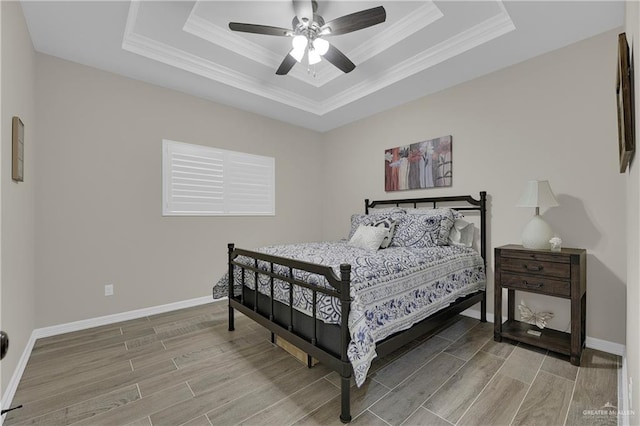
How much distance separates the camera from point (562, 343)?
231 centimetres

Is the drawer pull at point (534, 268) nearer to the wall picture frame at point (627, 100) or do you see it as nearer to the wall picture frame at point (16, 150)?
the wall picture frame at point (627, 100)

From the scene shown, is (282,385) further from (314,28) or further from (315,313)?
(314,28)

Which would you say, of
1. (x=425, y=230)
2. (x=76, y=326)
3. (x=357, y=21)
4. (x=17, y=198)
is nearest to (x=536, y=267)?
(x=425, y=230)

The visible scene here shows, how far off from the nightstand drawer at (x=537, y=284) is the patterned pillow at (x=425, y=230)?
2.18ft

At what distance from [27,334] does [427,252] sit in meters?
3.45

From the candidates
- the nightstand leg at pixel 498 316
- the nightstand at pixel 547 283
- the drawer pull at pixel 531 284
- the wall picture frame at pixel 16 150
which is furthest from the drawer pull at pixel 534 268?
the wall picture frame at pixel 16 150

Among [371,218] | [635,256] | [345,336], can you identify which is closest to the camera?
[635,256]

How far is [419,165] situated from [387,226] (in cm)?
110

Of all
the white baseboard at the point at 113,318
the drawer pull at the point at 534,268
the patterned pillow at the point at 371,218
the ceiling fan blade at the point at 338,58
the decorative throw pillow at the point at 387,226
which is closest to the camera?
the drawer pull at the point at 534,268

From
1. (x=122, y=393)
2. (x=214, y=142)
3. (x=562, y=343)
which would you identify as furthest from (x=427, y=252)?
(x=214, y=142)

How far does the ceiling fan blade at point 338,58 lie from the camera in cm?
244

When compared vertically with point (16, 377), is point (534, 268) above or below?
above

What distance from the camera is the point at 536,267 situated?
2.36 m

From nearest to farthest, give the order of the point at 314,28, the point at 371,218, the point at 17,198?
the point at 17,198, the point at 314,28, the point at 371,218
